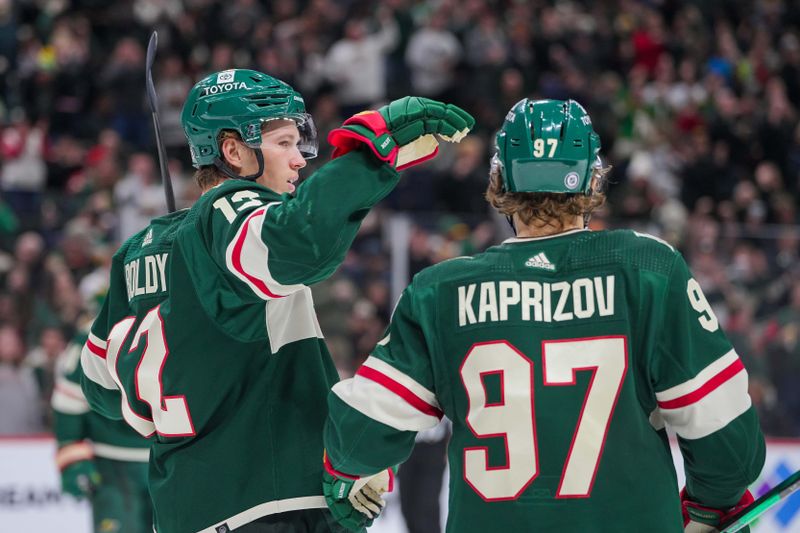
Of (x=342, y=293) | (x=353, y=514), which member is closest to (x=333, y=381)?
(x=353, y=514)

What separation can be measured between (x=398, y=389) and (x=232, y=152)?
767 millimetres

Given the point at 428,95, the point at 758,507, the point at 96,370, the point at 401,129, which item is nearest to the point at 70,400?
the point at 96,370

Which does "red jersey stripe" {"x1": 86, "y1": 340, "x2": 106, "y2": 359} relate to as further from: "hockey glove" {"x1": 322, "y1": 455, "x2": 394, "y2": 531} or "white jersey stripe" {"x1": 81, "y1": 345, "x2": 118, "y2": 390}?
"hockey glove" {"x1": 322, "y1": 455, "x2": 394, "y2": 531}

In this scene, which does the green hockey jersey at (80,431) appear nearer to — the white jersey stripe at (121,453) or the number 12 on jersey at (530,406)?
the white jersey stripe at (121,453)

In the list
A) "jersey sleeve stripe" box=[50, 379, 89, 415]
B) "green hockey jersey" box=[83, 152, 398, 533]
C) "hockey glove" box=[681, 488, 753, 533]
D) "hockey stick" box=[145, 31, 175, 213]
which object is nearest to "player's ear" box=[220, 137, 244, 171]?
"green hockey jersey" box=[83, 152, 398, 533]

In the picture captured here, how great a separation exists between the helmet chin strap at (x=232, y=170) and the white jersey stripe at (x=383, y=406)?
618 mm

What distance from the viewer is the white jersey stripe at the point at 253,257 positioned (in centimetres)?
244

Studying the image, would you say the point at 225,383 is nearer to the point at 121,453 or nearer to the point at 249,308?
the point at 249,308

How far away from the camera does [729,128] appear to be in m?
11.2

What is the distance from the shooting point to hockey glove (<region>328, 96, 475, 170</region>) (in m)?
2.48

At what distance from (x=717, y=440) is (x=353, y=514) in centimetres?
83

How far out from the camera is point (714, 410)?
234 cm

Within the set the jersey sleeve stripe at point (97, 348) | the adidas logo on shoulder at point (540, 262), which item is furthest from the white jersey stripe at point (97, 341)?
the adidas logo on shoulder at point (540, 262)

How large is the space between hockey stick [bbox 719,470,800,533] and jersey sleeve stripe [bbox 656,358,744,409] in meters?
0.29
